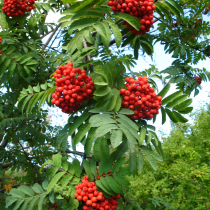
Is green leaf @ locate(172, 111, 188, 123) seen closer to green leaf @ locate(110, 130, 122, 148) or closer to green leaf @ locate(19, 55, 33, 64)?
green leaf @ locate(110, 130, 122, 148)

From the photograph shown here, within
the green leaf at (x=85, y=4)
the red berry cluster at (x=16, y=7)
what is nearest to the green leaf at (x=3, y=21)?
the red berry cluster at (x=16, y=7)

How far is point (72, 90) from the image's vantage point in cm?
138

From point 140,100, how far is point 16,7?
2.39 meters

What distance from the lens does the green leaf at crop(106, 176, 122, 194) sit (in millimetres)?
1416

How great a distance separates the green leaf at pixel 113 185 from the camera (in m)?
1.42

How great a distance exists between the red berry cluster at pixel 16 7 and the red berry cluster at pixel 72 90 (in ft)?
5.99

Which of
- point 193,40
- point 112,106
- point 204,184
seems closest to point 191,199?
point 204,184

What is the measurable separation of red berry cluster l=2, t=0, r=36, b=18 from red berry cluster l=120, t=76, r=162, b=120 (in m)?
2.19

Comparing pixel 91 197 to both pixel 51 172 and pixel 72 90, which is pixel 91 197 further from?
pixel 72 90

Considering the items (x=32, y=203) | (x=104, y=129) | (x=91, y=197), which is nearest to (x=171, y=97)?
(x=104, y=129)

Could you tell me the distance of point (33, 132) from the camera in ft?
10.4

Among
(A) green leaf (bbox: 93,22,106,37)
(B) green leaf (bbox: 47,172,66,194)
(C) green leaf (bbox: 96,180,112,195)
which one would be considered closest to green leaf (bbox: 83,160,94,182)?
Answer: (C) green leaf (bbox: 96,180,112,195)

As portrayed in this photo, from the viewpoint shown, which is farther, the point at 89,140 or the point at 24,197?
the point at 24,197

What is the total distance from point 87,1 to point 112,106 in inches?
26.0
